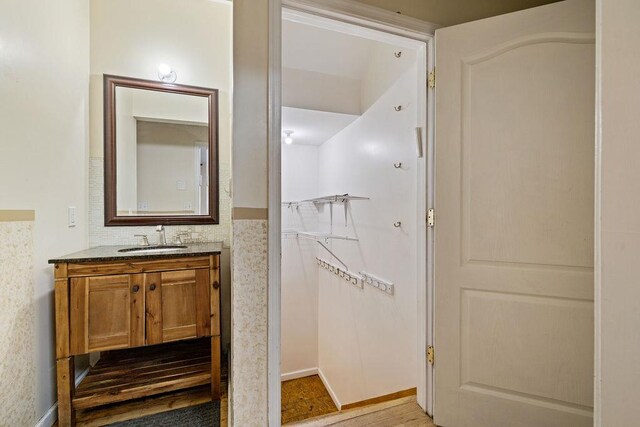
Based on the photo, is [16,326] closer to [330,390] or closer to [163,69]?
[163,69]

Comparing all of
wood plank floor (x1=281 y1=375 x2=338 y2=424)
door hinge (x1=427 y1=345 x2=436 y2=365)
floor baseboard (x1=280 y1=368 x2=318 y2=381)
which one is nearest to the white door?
door hinge (x1=427 y1=345 x2=436 y2=365)

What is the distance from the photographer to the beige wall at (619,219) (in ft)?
2.38

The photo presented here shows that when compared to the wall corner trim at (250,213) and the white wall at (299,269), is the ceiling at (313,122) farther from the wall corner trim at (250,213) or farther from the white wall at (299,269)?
the wall corner trim at (250,213)

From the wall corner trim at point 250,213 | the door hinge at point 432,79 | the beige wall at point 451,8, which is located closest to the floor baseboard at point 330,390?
the wall corner trim at point 250,213

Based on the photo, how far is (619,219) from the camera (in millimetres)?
748

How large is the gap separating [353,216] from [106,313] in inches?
77.1

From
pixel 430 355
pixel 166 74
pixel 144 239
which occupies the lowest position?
pixel 430 355

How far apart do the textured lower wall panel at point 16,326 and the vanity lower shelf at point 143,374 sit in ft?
0.76

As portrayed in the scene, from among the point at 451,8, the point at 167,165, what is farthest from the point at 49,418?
the point at 451,8

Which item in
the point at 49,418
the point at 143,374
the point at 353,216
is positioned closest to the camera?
the point at 49,418

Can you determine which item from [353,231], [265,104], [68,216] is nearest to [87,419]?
[68,216]

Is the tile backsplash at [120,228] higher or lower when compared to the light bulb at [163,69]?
lower

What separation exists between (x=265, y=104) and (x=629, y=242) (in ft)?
4.23

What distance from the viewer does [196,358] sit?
1.79 meters
